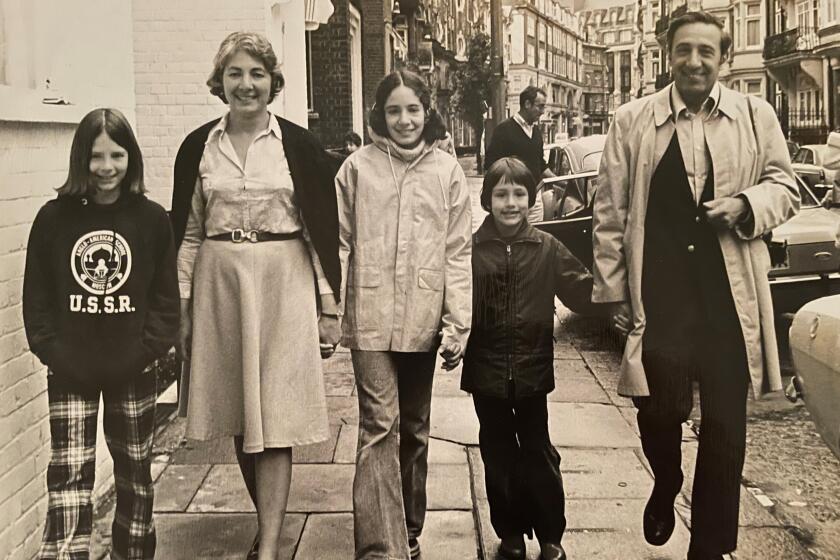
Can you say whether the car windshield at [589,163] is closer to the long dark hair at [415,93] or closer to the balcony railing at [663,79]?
the balcony railing at [663,79]

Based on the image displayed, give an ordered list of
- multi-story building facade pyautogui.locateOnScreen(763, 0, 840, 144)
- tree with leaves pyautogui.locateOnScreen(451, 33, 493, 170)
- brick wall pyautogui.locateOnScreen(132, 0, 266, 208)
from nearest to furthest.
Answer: multi-story building facade pyautogui.locateOnScreen(763, 0, 840, 144) < brick wall pyautogui.locateOnScreen(132, 0, 266, 208) < tree with leaves pyautogui.locateOnScreen(451, 33, 493, 170)

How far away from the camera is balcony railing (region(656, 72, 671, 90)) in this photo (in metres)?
4.16

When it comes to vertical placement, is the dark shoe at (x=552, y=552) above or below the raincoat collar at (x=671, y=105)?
below

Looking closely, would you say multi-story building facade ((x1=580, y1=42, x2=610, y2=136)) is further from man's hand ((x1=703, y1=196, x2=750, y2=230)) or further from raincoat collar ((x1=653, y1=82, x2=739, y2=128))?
man's hand ((x1=703, y1=196, x2=750, y2=230))

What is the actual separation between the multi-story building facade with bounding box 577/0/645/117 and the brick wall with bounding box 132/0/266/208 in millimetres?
2376

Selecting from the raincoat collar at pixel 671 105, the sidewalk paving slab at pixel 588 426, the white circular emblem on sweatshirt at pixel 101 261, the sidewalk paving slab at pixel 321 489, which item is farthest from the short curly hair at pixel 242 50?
the sidewalk paving slab at pixel 588 426

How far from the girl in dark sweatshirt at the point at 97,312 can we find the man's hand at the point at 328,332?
2.10 ft

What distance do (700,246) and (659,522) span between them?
1043mm

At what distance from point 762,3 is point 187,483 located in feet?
11.0

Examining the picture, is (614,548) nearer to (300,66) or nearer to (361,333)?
(361,333)

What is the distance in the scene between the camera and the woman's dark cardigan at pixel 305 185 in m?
3.74

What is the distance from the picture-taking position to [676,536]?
4227mm

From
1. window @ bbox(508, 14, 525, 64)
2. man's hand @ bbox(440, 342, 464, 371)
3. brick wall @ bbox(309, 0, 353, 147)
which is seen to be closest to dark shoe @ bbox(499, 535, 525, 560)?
man's hand @ bbox(440, 342, 464, 371)

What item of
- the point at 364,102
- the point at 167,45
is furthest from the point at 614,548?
the point at 364,102
